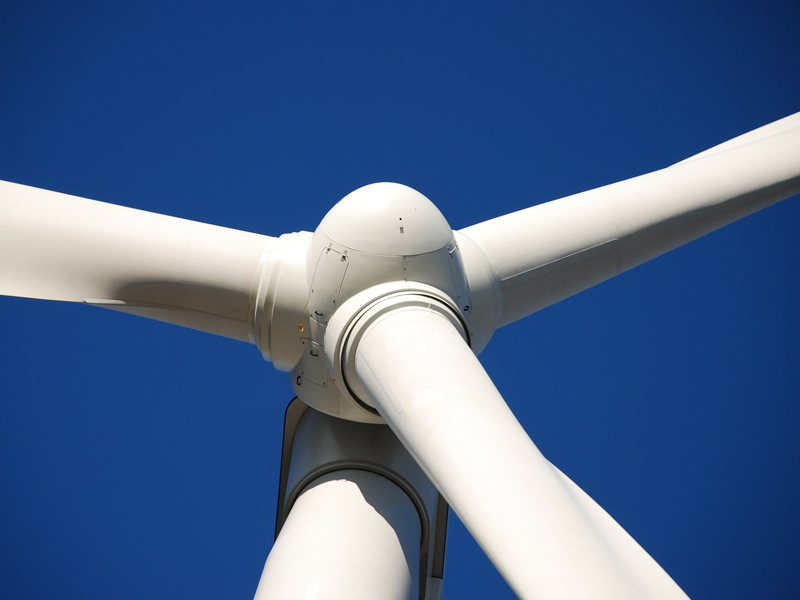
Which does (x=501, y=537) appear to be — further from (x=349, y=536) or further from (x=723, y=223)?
(x=723, y=223)

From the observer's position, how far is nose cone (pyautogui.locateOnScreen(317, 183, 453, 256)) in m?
5.21

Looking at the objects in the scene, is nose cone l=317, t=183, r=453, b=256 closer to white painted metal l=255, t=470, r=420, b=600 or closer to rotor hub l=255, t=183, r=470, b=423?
rotor hub l=255, t=183, r=470, b=423

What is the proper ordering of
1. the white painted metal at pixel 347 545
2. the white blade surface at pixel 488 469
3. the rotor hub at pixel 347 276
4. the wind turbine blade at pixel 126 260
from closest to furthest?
the white blade surface at pixel 488 469 < the white painted metal at pixel 347 545 < the rotor hub at pixel 347 276 < the wind turbine blade at pixel 126 260

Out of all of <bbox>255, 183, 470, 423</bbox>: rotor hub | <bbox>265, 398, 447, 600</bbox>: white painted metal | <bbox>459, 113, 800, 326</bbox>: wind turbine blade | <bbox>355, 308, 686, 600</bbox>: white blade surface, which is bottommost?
<bbox>355, 308, 686, 600</bbox>: white blade surface

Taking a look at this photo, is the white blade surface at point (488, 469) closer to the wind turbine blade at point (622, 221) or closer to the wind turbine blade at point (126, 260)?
the wind turbine blade at point (126, 260)

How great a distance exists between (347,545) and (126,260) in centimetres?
202

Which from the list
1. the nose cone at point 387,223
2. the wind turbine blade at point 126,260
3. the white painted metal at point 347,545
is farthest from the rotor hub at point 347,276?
the white painted metal at point 347,545

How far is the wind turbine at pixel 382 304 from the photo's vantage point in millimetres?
4332

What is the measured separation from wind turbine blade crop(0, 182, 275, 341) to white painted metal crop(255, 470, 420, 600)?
1.09 meters

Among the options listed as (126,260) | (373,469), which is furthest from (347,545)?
(126,260)

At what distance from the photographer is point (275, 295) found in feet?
17.5

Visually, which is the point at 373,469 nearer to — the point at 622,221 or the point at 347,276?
the point at 347,276

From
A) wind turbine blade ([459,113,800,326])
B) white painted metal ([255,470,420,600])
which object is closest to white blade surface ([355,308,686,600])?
white painted metal ([255,470,420,600])

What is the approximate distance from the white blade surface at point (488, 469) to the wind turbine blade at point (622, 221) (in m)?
1.09
